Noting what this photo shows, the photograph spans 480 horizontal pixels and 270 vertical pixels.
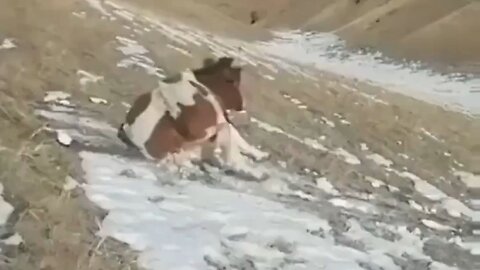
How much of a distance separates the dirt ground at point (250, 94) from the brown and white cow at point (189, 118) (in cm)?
3

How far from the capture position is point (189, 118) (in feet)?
2.94

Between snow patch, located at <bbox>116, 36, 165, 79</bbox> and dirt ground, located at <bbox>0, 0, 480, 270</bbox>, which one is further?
snow patch, located at <bbox>116, 36, 165, 79</bbox>

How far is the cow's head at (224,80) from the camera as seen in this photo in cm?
94

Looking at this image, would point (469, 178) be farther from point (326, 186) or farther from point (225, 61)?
point (225, 61)

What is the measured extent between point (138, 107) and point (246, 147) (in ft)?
0.44

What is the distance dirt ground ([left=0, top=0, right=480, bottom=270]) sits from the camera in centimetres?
89

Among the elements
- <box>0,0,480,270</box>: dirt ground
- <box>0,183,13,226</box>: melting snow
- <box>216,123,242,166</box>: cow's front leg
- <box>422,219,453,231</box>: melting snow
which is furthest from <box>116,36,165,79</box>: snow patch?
<box>422,219,453,231</box>: melting snow

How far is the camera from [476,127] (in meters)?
0.99

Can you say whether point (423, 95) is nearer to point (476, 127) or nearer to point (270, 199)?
point (476, 127)

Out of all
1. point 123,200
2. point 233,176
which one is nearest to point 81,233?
point 123,200

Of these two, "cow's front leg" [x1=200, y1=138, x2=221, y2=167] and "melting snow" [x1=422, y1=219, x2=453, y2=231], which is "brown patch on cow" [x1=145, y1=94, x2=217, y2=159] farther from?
"melting snow" [x1=422, y1=219, x2=453, y2=231]

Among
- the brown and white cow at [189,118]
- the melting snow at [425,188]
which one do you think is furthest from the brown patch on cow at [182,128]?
the melting snow at [425,188]

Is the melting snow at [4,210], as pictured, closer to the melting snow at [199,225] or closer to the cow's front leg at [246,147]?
the melting snow at [199,225]

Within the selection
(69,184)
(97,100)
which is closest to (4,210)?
(69,184)
